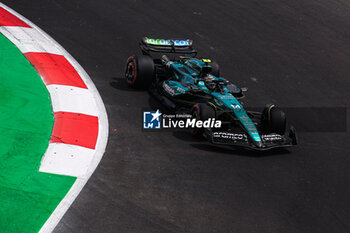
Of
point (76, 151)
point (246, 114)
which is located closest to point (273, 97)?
point (246, 114)

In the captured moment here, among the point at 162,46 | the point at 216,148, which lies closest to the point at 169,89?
the point at 162,46

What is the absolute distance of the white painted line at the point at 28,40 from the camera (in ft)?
32.3

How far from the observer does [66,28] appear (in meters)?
11.8

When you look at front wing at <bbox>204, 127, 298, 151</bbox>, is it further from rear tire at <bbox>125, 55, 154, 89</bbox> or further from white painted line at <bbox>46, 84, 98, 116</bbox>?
rear tire at <bbox>125, 55, 154, 89</bbox>

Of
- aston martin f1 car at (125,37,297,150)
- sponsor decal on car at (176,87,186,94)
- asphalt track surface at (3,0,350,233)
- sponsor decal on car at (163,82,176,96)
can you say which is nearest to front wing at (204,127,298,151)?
aston martin f1 car at (125,37,297,150)

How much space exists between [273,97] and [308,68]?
7.55ft

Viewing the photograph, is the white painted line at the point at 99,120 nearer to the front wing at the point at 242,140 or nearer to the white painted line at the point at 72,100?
the white painted line at the point at 72,100

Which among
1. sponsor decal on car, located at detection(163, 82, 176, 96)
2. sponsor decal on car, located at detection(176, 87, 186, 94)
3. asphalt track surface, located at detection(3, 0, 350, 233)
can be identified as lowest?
asphalt track surface, located at detection(3, 0, 350, 233)

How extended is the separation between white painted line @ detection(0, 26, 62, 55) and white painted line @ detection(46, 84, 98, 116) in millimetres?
1673

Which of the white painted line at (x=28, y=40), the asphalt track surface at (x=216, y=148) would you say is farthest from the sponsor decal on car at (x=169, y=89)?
the white painted line at (x=28, y=40)

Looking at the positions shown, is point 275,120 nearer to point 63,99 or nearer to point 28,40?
point 63,99

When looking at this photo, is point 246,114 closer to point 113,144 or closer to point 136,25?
point 113,144

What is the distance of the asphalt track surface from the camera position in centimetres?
591

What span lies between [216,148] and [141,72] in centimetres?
239
